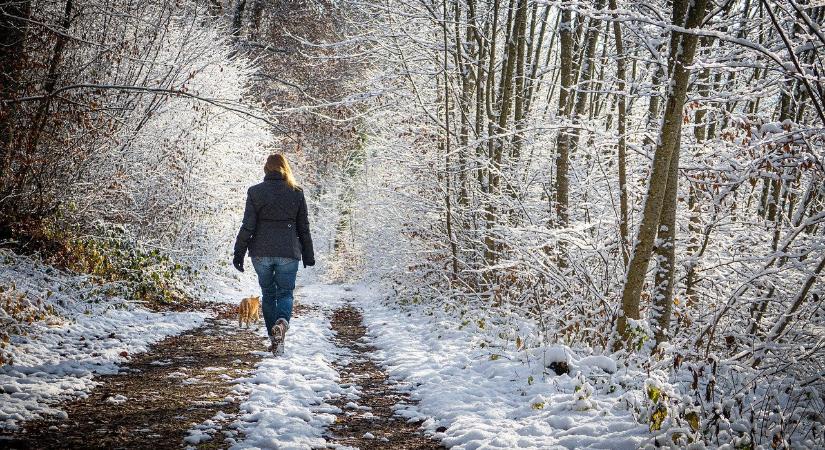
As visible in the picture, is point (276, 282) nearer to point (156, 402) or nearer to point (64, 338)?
point (64, 338)

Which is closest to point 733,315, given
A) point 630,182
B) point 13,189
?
point 630,182

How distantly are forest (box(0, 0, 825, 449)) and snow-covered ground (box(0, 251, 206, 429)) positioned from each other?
4cm

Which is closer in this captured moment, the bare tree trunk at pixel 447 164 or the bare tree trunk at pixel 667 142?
the bare tree trunk at pixel 667 142

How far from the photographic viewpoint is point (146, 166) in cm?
1131

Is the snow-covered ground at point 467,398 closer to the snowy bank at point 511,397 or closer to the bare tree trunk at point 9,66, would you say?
the snowy bank at point 511,397

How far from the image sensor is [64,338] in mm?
5684

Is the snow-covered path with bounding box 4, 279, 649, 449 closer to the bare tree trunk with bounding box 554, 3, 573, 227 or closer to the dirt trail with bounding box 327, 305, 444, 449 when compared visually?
the dirt trail with bounding box 327, 305, 444, 449

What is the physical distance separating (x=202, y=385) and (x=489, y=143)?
7.42 meters

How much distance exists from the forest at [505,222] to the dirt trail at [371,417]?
65 mm

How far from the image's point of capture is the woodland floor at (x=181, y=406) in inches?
131

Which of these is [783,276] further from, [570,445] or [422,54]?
[422,54]

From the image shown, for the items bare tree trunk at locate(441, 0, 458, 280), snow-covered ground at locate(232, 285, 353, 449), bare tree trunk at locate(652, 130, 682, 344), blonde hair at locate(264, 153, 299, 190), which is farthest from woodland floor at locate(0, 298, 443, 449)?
bare tree trunk at locate(441, 0, 458, 280)

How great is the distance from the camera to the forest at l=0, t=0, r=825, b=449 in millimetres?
4266

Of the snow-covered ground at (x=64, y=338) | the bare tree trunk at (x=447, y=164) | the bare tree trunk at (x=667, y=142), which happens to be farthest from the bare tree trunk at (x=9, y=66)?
the bare tree trunk at (x=667, y=142)
